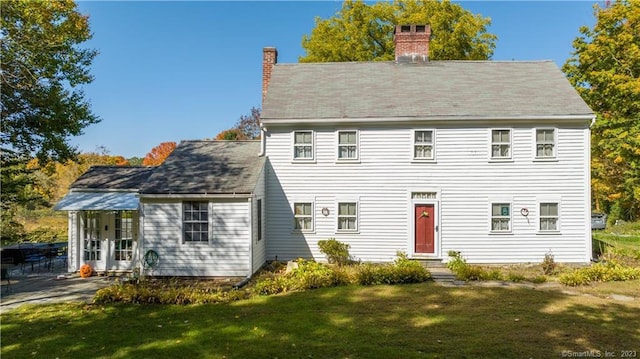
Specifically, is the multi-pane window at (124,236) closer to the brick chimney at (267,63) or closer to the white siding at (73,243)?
the white siding at (73,243)

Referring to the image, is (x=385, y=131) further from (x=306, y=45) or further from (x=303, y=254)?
(x=306, y=45)

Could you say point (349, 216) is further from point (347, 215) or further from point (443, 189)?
point (443, 189)

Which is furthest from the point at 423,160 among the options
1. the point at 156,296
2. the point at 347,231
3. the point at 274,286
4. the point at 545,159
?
the point at 156,296

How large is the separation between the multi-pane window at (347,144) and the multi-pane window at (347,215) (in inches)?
74.9

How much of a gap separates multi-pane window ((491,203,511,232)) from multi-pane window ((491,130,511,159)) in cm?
190

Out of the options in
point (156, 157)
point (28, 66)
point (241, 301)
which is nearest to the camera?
point (241, 301)

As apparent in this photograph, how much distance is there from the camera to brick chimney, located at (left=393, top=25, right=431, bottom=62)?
62.4 feet

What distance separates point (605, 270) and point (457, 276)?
4461mm

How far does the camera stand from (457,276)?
492 inches

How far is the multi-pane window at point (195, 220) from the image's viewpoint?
43.4 feet

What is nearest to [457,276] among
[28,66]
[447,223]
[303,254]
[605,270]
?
[447,223]

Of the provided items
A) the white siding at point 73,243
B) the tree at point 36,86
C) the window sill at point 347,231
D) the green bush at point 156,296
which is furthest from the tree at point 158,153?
the green bush at point 156,296

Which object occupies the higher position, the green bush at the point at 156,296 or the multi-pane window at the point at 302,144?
the multi-pane window at the point at 302,144

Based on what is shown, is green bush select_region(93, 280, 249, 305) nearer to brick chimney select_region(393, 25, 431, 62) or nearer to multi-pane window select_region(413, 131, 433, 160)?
multi-pane window select_region(413, 131, 433, 160)
